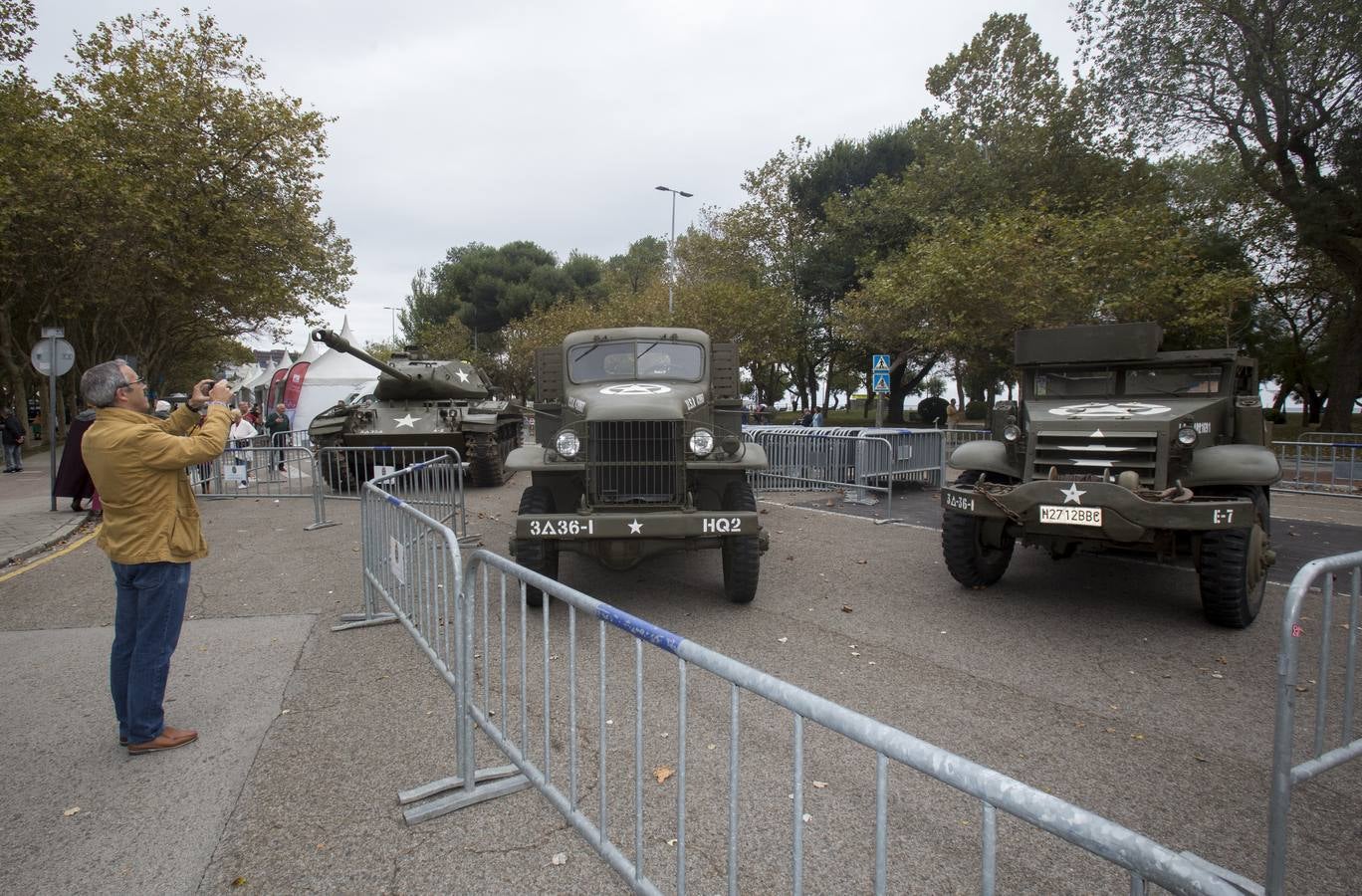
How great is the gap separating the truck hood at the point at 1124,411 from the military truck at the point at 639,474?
227 cm

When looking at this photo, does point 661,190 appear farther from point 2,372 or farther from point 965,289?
point 2,372

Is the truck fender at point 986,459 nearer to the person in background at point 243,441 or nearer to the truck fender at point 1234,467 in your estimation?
the truck fender at point 1234,467

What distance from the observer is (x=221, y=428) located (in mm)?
3621

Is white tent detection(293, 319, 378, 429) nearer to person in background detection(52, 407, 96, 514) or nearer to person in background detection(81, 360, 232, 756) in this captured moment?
person in background detection(52, 407, 96, 514)

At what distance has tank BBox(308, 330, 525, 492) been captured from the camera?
41.4 ft

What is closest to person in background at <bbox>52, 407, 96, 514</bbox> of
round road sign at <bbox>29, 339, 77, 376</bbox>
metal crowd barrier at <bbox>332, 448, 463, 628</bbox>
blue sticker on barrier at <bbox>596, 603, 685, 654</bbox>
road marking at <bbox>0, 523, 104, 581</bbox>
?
road marking at <bbox>0, 523, 104, 581</bbox>

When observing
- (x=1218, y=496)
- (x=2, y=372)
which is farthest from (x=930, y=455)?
(x=2, y=372)

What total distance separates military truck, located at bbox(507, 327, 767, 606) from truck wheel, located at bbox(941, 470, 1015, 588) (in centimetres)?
154

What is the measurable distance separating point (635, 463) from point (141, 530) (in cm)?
310

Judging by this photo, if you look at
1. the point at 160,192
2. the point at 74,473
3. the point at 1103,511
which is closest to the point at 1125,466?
the point at 1103,511

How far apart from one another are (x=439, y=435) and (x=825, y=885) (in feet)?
37.3

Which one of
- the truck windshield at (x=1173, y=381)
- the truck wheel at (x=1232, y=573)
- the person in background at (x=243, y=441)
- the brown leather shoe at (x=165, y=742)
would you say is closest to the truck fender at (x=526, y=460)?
the brown leather shoe at (x=165, y=742)

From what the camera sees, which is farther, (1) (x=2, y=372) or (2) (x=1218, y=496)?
(1) (x=2, y=372)

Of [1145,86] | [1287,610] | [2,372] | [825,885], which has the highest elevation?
[1145,86]
